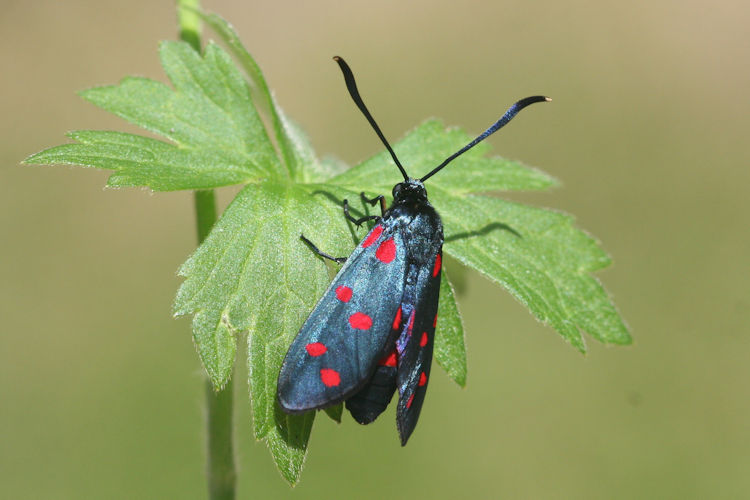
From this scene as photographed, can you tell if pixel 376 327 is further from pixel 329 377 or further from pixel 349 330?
pixel 329 377

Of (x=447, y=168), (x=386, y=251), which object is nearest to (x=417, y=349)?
(x=386, y=251)

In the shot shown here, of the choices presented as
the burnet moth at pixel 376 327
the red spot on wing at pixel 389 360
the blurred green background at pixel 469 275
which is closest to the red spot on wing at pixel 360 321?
the burnet moth at pixel 376 327

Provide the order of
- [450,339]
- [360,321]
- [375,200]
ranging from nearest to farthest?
[360,321] < [450,339] < [375,200]

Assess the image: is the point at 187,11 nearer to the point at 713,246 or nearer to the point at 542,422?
the point at 542,422

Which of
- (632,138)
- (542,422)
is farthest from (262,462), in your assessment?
(632,138)

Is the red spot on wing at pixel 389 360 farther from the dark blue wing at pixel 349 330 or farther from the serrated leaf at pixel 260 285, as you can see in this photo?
the serrated leaf at pixel 260 285

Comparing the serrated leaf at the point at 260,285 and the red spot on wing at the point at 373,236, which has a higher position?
the red spot on wing at the point at 373,236
